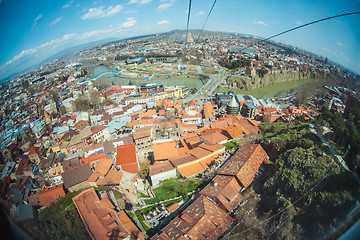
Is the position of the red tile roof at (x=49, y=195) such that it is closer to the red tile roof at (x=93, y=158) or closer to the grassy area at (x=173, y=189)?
the red tile roof at (x=93, y=158)

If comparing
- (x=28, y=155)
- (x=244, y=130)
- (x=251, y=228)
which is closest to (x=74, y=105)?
(x=28, y=155)

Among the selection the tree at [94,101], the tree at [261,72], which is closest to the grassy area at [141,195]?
the tree at [94,101]

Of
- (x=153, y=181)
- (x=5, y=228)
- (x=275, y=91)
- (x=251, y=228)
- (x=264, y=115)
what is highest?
(x=5, y=228)

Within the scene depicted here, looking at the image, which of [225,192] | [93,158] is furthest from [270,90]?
[93,158]

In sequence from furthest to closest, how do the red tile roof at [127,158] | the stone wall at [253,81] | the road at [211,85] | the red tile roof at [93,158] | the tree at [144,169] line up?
the stone wall at [253,81], the road at [211,85], the red tile roof at [93,158], the red tile roof at [127,158], the tree at [144,169]

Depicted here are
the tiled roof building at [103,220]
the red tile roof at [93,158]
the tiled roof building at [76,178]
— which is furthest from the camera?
the red tile roof at [93,158]

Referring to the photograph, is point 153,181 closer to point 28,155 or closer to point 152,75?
point 28,155

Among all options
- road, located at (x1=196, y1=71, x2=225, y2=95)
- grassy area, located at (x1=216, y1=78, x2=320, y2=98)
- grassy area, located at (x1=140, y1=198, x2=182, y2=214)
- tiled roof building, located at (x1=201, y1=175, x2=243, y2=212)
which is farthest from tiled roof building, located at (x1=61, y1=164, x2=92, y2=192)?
grassy area, located at (x1=216, y1=78, x2=320, y2=98)
